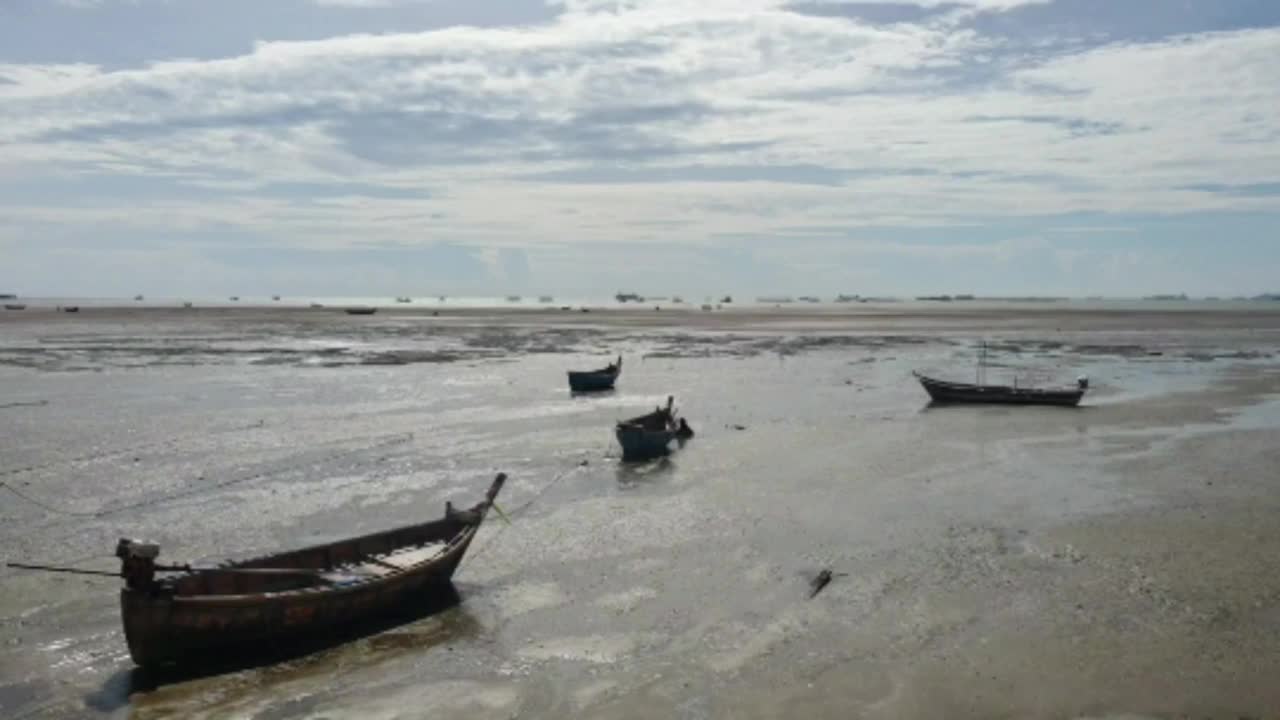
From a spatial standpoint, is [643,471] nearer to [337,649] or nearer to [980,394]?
[337,649]

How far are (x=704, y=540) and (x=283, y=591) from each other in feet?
23.2

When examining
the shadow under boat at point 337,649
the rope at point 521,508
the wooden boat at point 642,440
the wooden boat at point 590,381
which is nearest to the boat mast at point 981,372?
the wooden boat at point 590,381

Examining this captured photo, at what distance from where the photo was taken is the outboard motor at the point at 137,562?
11320 millimetres

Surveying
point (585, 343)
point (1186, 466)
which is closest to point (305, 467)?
point (1186, 466)

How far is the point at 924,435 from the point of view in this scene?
30156 millimetres

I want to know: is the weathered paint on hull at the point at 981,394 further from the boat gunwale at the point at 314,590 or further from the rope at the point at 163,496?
the boat gunwale at the point at 314,590

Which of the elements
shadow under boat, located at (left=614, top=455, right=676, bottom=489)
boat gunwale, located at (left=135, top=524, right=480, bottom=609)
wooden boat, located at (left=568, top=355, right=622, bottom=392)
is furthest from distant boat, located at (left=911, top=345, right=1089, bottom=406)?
boat gunwale, located at (left=135, top=524, right=480, bottom=609)

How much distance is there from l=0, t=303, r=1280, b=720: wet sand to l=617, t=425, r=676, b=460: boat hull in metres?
0.61

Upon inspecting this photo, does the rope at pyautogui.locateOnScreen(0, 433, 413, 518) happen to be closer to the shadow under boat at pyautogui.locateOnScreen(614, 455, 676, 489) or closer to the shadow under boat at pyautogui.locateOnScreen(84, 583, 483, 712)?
the shadow under boat at pyautogui.locateOnScreen(614, 455, 676, 489)

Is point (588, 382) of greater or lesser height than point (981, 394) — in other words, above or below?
above

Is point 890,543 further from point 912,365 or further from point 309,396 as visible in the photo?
point 912,365

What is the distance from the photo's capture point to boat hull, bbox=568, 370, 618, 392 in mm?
41219

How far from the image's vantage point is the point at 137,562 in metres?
11.4

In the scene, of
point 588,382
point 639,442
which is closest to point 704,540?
point 639,442
